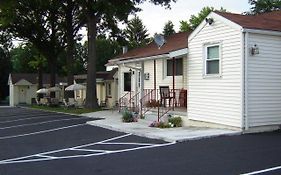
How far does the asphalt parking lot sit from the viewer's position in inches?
380

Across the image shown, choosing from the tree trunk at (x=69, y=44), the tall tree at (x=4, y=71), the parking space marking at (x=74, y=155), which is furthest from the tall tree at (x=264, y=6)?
the tall tree at (x=4, y=71)

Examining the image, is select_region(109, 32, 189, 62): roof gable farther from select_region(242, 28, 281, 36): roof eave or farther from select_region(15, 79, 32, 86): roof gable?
select_region(15, 79, 32, 86): roof gable

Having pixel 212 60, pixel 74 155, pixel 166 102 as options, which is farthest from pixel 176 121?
pixel 74 155

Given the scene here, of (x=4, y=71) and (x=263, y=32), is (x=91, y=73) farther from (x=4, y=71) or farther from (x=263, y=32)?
(x=4, y=71)

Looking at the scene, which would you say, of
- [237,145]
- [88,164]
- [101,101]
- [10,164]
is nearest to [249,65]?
[237,145]

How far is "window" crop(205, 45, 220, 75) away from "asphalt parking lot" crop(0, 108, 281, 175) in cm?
322

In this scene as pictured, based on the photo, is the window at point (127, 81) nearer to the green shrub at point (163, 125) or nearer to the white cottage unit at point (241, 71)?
the green shrub at point (163, 125)

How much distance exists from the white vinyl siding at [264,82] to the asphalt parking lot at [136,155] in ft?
2.73

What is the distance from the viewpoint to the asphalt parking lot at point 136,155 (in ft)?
31.7

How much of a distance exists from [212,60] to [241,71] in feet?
6.24

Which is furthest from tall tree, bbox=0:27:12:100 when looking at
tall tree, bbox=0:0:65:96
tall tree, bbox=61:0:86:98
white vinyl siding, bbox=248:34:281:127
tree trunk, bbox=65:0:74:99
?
white vinyl siding, bbox=248:34:281:127

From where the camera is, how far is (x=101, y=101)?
41594 millimetres

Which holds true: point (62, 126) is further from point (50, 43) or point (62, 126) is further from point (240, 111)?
point (50, 43)

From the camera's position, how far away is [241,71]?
49.5 ft
